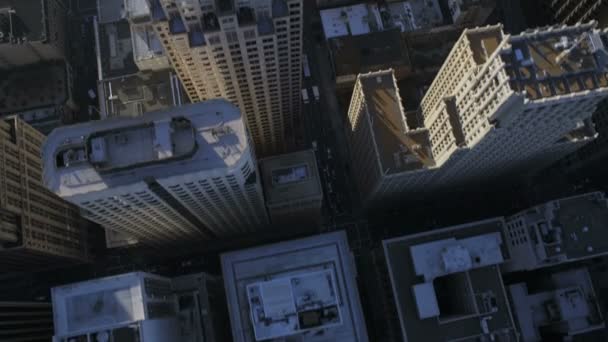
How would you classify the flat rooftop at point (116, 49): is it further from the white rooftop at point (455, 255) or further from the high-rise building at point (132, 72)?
the white rooftop at point (455, 255)

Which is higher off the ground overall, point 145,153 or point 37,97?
point 37,97

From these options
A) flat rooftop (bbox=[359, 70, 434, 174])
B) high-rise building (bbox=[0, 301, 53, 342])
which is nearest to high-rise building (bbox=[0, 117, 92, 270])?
high-rise building (bbox=[0, 301, 53, 342])

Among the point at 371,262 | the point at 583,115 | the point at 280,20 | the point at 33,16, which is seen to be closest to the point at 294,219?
the point at 371,262

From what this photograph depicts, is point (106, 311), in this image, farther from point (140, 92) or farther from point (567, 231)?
point (567, 231)

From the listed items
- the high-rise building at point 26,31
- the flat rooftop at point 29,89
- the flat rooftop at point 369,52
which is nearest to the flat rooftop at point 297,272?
the flat rooftop at point 369,52

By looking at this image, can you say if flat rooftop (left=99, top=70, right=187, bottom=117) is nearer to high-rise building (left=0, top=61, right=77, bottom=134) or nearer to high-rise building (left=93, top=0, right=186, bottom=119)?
high-rise building (left=93, top=0, right=186, bottom=119)

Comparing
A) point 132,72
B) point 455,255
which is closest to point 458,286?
point 455,255

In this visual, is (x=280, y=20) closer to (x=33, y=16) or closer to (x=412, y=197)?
(x=412, y=197)
